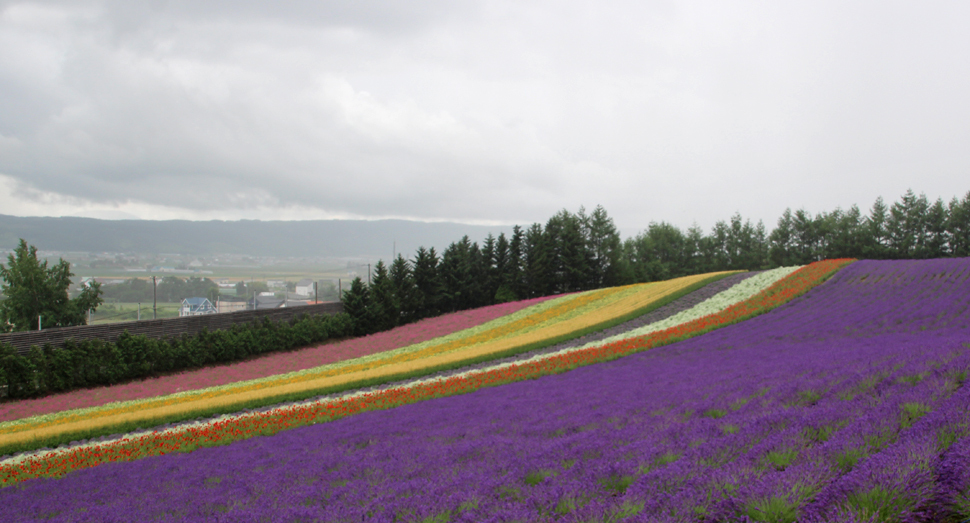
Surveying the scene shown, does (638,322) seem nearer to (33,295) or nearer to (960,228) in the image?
(33,295)

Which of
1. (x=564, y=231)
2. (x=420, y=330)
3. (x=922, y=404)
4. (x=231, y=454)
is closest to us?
(x=922, y=404)

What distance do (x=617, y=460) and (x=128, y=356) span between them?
34468mm

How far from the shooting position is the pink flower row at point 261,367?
25.0m

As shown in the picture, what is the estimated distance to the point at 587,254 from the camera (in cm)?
7400

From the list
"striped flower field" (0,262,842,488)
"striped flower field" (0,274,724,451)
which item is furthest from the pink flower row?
"striped flower field" (0,262,842,488)

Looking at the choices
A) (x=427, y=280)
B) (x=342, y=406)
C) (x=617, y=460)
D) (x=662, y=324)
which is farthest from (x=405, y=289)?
(x=617, y=460)

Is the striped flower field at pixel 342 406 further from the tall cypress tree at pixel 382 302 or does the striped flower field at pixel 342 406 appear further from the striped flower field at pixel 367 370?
the tall cypress tree at pixel 382 302

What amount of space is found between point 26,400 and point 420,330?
27.0m

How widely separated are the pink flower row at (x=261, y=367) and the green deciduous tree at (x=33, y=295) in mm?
22698

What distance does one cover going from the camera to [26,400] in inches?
1013

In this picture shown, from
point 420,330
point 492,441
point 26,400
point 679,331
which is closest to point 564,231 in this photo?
point 420,330

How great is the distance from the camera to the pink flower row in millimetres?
25016

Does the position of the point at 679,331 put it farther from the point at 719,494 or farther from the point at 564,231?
the point at 564,231

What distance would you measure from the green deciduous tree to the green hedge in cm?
2063
